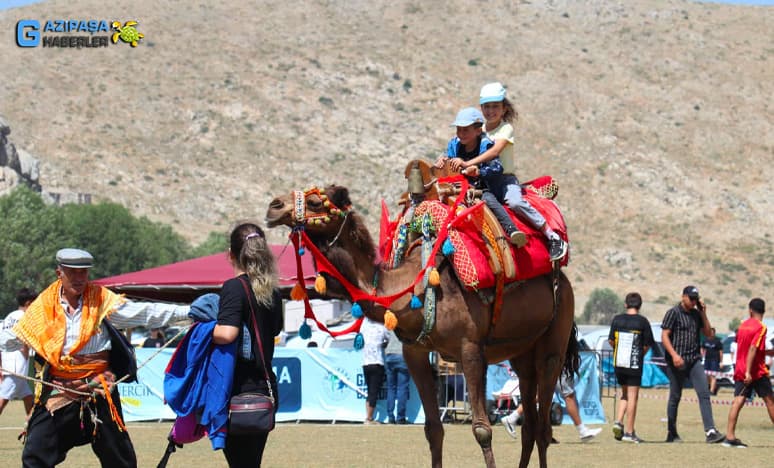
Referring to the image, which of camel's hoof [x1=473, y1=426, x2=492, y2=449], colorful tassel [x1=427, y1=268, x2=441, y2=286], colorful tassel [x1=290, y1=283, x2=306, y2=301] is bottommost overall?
camel's hoof [x1=473, y1=426, x2=492, y2=449]

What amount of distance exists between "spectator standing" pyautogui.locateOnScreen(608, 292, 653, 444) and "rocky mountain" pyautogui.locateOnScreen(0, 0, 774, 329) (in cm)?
7832

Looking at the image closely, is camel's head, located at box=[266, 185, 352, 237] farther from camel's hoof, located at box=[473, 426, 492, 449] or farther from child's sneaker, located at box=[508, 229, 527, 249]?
camel's hoof, located at box=[473, 426, 492, 449]

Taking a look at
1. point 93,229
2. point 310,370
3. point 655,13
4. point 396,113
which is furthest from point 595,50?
point 310,370

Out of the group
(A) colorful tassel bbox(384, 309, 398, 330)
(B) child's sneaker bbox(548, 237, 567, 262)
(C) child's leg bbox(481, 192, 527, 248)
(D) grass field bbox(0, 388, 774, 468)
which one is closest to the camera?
(A) colorful tassel bbox(384, 309, 398, 330)

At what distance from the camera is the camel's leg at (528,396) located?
41.1 ft

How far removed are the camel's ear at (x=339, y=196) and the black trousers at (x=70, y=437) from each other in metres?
2.39

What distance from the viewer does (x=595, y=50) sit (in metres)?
145

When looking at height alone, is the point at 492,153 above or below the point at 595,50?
below

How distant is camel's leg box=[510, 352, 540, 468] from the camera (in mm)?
12523

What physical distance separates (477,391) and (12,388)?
30.4 feet

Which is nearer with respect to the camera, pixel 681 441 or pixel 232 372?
pixel 232 372

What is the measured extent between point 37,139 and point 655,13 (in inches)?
3088

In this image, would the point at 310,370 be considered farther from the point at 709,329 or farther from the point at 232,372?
the point at 232,372

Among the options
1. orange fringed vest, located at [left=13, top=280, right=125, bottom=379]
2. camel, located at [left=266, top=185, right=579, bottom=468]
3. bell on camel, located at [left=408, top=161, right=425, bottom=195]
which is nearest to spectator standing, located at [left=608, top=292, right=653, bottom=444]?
camel, located at [left=266, top=185, right=579, bottom=468]
